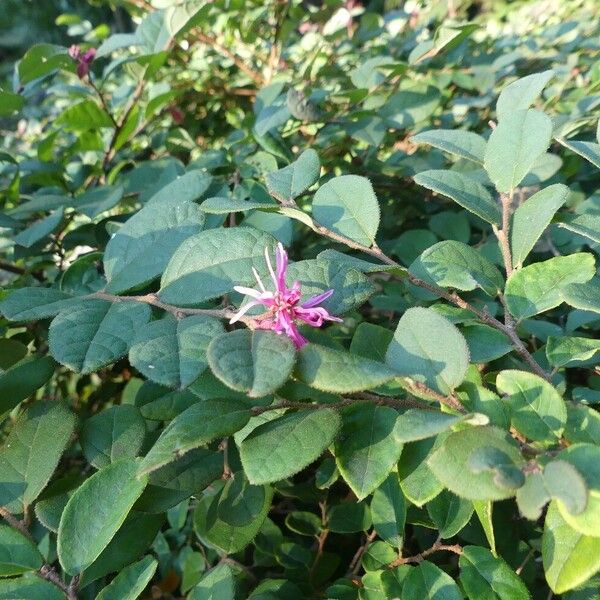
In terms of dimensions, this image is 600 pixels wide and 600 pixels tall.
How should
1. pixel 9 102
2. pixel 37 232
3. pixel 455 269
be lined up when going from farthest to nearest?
1. pixel 9 102
2. pixel 37 232
3. pixel 455 269

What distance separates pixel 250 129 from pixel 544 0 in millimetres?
1596

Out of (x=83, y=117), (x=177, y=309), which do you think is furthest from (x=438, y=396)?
(x=83, y=117)

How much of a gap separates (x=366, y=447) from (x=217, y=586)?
7.0 inches

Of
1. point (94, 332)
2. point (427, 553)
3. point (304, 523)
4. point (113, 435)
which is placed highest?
point (94, 332)

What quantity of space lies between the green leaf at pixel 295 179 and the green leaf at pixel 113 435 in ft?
0.85

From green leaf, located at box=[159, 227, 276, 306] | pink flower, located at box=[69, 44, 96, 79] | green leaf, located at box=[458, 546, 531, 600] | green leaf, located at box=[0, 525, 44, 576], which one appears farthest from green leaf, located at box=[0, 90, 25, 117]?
green leaf, located at box=[458, 546, 531, 600]

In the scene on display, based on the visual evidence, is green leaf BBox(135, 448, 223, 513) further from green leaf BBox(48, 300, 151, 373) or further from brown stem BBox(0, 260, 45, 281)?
brown stem BBox(0, 260, 45, 281)

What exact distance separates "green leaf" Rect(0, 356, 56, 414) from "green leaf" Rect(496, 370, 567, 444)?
1.35 ft

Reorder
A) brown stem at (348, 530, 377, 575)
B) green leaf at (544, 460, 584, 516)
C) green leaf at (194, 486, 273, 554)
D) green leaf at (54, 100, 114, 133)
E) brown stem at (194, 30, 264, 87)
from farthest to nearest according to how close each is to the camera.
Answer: brown stem at (194, 30, 264, 87), green leaf at (54, 100, 114, 133), brown stem at (348, 530, 377, 575), green leaf at (194, 486, 273, 554), green leaf at (544, 460, 584, 516)

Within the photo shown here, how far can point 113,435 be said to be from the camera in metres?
0.56

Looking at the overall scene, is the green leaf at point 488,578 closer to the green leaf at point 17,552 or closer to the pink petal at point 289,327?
the pink petal at point 289,327

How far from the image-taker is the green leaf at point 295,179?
626mm

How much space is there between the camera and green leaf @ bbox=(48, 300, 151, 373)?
49 centimetres

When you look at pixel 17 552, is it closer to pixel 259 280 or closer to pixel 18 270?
pixel 259 280
